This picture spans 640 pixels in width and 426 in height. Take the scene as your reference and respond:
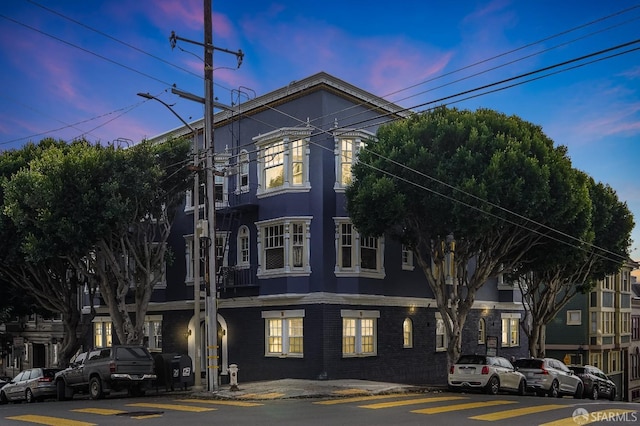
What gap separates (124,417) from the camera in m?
17.5

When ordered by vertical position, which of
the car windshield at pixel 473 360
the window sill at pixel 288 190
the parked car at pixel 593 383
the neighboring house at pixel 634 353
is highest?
the window sill at pixel 288 190

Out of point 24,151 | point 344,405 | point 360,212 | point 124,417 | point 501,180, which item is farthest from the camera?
point 24,151

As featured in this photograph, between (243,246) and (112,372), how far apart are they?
9.70 m

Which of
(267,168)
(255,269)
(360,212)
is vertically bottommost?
(255,269)

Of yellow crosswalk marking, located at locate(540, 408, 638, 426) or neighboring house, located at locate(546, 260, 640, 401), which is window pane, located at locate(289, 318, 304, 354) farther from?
neighboring house, located at locate(546, 260, 640, 401)

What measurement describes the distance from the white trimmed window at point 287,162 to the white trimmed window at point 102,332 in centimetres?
1458

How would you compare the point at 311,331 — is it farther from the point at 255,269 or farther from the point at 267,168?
the point at 267,168

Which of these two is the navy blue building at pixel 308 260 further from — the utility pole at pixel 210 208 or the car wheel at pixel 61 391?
the car wheel at pixel 61 391

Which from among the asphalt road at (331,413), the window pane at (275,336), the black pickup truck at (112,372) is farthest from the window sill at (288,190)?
the asphalt road at (331,413)

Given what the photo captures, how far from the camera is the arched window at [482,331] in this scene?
38.2 meters

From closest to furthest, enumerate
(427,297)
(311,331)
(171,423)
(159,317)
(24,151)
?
1. (171,423)
2. (311,331)
3. (24,151)
4. (427,297)
5. (159,317)

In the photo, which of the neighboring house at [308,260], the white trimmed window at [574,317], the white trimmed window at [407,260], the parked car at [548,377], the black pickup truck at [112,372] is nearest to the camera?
the black pickup truck at [112,372]

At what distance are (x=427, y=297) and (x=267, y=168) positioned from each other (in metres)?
10.1

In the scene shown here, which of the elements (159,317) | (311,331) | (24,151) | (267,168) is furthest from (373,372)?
(24,151)
